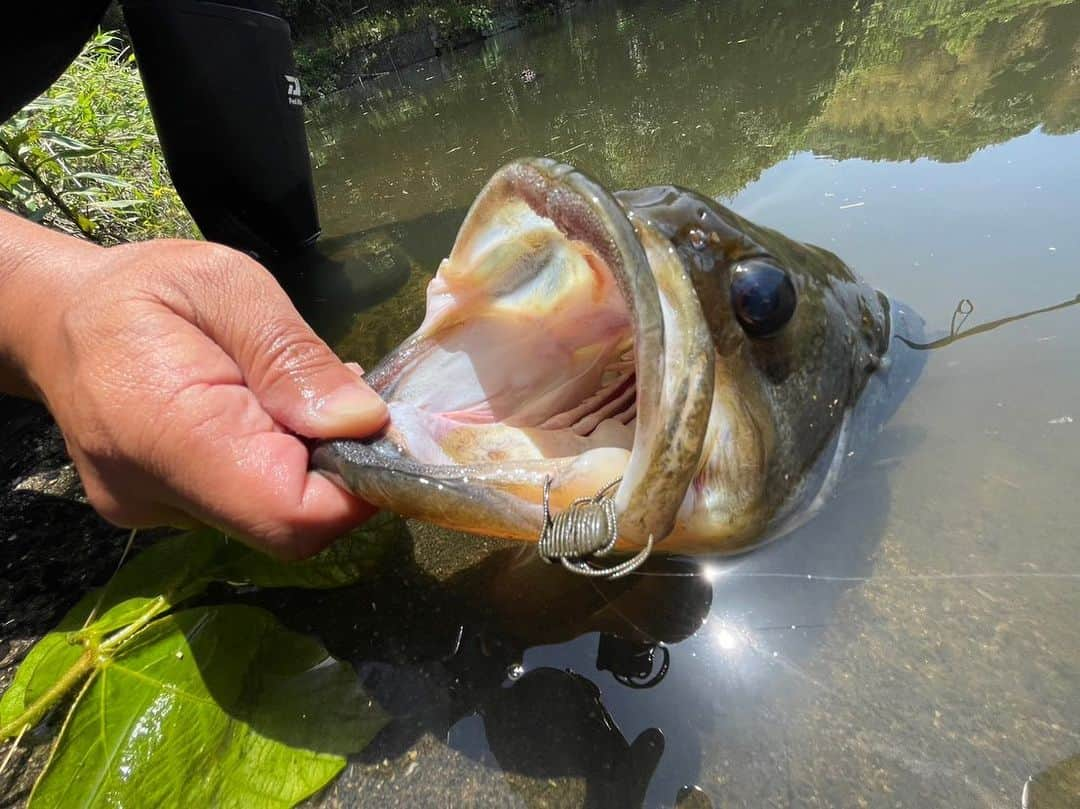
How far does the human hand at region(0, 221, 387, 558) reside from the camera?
1.17 metres

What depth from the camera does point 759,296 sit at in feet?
4.49

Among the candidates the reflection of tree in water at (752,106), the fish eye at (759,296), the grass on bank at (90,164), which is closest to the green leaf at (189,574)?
the fish eye at (759,296)

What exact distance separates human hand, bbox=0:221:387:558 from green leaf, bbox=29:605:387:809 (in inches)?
11.2

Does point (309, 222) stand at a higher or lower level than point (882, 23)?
higher

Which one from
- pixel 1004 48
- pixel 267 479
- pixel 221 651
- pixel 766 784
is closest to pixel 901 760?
pixel 766 784

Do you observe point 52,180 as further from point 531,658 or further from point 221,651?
point 531,658

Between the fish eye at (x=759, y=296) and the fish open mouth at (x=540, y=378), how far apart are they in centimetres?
26

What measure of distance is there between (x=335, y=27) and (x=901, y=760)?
89.2 feet

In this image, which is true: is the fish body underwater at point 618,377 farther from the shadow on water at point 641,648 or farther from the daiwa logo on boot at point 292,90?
the daiwa logo on boot at point 292,90

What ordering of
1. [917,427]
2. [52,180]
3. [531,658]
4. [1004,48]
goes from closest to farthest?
[531,658]
[917,427]
[52,180]
[1004,48]

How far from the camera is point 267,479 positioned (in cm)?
115

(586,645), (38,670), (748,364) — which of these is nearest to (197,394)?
(38,670)

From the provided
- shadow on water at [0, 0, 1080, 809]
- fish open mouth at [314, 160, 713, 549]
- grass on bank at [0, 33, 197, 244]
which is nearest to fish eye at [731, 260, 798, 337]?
fish open mouth at [314, 160, 713, 549]

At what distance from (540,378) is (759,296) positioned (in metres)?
0.51
